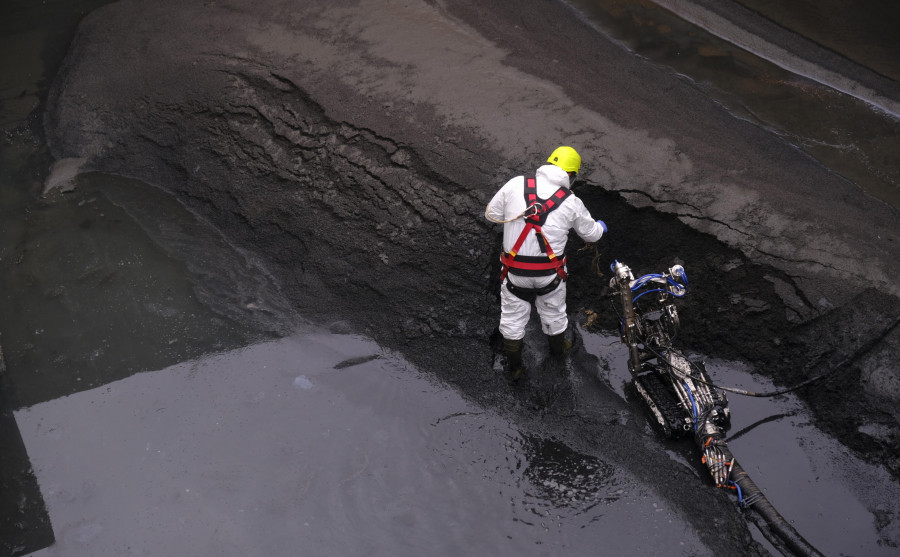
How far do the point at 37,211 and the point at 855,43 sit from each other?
914 centimetres

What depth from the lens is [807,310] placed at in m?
4.63

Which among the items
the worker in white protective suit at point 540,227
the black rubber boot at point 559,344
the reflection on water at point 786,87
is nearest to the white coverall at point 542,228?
the worker in white protective suit at point 540,227

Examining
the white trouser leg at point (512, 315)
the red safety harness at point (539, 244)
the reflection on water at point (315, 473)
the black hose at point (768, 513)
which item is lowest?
the reflection on water at point (315, 473)

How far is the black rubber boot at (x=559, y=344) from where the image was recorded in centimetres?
487

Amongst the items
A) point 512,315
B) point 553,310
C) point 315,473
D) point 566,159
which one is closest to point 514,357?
point 512,315

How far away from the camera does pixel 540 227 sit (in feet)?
14.1

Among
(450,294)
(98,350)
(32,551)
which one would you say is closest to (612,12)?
(450,294)

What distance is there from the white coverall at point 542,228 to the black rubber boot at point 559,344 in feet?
0.79

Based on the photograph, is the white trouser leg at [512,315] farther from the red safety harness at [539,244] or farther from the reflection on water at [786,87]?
the reflection on water at [786,87]

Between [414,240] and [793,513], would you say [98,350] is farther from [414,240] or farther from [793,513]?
[793,513]

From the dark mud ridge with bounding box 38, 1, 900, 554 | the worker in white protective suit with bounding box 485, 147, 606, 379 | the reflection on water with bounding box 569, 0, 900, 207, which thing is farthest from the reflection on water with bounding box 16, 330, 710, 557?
the reflection on water with bounding box 569, 0, 900, 207

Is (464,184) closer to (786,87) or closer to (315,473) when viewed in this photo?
(315,473)

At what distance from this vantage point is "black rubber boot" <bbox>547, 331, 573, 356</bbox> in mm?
4871

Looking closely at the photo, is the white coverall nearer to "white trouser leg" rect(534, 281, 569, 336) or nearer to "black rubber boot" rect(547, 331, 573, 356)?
"white trouser leg" rect(534, 281, 569, 336)
